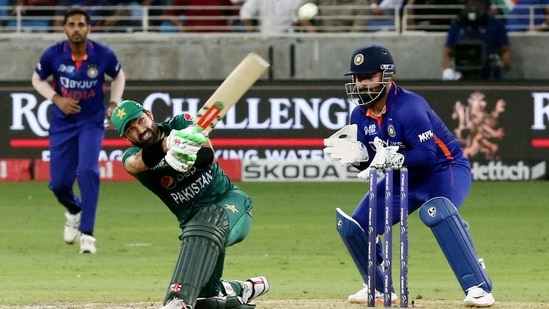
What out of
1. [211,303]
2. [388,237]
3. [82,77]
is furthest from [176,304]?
[82,77]

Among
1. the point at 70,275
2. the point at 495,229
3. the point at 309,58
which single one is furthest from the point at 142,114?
the point at 309,58

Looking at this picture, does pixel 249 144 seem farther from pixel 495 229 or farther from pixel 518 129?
pixel 495 229

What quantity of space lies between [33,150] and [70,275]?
739 centimetres

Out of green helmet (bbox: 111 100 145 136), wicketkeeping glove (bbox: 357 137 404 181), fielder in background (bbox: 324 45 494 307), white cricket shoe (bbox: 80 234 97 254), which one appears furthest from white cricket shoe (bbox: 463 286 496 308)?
white cricket shoe (bbox: 80 234 97 254)

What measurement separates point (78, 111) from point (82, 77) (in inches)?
13.2

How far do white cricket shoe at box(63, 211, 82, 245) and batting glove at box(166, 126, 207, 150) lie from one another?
16.1ft

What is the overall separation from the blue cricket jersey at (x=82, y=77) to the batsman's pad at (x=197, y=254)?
167 inches

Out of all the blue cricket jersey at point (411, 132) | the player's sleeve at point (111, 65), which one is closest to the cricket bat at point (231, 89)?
the blue cricket jersey at point (411, 132)

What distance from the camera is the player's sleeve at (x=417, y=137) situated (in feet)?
27.2

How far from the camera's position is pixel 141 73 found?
2000 centimetres

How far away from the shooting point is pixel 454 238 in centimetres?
828

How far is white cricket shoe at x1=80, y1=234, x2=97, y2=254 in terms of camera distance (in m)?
11.9

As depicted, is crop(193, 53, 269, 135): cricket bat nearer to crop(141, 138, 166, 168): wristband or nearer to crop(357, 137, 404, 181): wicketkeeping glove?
crop(141, 138, 166, 168): wristband

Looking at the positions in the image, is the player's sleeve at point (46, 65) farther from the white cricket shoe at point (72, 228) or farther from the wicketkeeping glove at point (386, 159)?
the wicketkeeping glove at point (386, 159)
